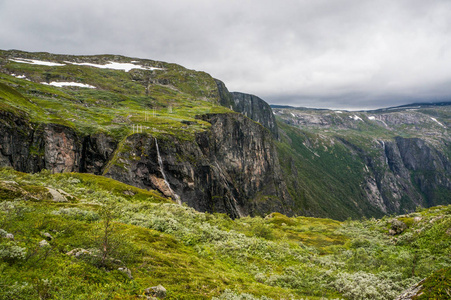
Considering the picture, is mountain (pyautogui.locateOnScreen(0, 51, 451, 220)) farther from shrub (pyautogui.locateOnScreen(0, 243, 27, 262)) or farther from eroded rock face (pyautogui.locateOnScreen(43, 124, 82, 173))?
shrub (pyautogui.locateOnScreen(0, 243, 27, 262))

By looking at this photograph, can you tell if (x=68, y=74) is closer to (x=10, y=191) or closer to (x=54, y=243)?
(x=10, y=191)

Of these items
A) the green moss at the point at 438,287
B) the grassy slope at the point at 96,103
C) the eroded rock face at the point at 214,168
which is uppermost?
the grassy slope at the point at 96,103

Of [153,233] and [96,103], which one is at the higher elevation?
[96,103]

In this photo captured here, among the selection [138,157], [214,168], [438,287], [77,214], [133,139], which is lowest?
[214,168]

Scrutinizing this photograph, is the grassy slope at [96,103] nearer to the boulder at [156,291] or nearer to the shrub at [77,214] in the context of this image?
the shrub at [77,214]

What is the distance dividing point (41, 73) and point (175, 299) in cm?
20747

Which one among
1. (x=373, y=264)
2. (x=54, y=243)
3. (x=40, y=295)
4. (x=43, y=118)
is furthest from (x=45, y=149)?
(x=373, y=264)

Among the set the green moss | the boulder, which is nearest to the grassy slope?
the boulder

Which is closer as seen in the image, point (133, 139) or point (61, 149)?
point (61, 149)

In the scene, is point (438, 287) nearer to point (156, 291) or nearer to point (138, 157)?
point (156, 291)

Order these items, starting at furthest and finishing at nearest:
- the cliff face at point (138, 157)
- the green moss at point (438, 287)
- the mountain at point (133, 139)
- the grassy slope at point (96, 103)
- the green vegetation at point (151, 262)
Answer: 1. the grassy slope at point (96, 103)
2. the mountain at point (133, 139)
3. the cliff face at point (138, 157)
4. the green vegetation at point (151, 262)
5. the green moss at point (438, 287)

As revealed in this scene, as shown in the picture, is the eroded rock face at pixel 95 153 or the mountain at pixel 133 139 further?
the eroded rock face at pixel 95 153

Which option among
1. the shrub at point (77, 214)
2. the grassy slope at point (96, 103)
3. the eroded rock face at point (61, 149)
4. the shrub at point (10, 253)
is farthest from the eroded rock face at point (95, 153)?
the shrub at point (10, 253)

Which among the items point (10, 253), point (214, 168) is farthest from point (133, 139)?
point (10, 253)
